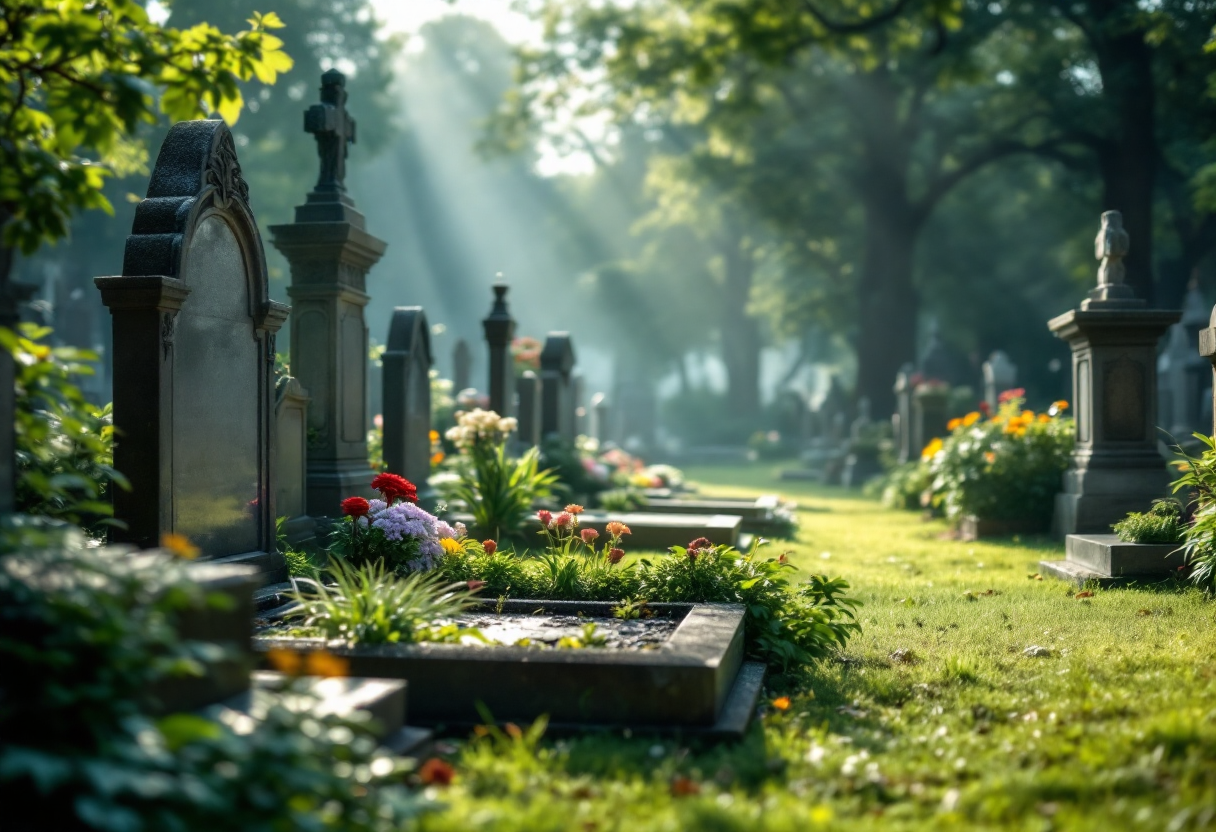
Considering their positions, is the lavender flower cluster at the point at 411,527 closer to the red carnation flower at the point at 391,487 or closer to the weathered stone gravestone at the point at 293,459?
the red carnation flower at the point at 391,487

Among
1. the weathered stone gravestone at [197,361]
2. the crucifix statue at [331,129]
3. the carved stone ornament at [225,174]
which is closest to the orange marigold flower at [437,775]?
the weathered stone gravestone at [197,361]

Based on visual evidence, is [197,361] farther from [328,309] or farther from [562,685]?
[328,309]

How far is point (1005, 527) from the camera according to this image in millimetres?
12719

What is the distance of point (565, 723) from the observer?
4680mm

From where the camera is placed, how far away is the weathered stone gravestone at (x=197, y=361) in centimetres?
599

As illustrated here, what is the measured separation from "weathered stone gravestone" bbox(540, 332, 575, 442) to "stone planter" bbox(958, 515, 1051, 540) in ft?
19.5

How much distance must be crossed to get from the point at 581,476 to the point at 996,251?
2942 centimetres

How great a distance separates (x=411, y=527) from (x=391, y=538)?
0.47 ft

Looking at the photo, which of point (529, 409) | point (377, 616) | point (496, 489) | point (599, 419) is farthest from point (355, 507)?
point (599, 419)

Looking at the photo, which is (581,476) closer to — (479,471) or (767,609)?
(479,471)

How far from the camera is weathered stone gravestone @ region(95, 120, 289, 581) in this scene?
599 cm

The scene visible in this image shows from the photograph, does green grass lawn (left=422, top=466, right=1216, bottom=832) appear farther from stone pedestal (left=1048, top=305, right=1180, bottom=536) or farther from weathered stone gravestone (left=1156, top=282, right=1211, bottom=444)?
weathered stone gravestone (left=1156, top=282, right=1211, bottom=444)

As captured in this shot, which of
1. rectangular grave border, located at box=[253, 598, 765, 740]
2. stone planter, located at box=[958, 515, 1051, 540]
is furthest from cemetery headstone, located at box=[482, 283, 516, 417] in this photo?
rectangular grave border, located at box=[253, 598, 765, 740]

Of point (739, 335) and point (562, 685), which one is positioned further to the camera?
point (739, 335)
